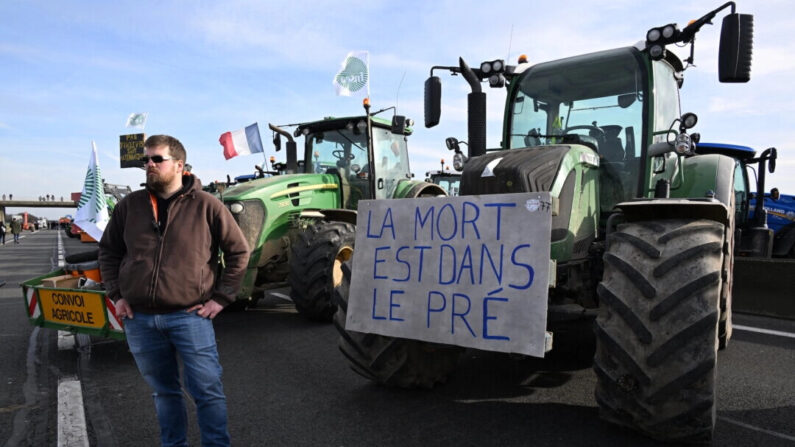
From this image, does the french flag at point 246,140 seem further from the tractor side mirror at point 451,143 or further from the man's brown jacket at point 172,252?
the man's brown jacket at point 172,252

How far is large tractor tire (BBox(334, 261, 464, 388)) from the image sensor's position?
3.67m

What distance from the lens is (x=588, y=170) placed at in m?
4.00

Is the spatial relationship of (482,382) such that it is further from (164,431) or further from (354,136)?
(354,136)

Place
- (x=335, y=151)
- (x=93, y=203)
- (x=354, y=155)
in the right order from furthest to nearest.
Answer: (x=335, y=151)
(x=354, y=155)
(x=93, y=203)

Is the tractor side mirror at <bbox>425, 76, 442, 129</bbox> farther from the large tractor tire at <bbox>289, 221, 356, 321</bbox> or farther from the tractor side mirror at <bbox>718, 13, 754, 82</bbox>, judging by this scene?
the large tractor tire at <bbox>289, 221, 356, 321</bbox>

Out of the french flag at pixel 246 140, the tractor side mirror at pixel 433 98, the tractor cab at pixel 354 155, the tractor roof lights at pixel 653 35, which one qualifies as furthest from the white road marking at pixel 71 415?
the french flag at pixel 246 140

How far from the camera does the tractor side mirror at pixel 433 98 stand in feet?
14.6

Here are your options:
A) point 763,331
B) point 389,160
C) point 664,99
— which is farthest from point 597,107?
point 389,160

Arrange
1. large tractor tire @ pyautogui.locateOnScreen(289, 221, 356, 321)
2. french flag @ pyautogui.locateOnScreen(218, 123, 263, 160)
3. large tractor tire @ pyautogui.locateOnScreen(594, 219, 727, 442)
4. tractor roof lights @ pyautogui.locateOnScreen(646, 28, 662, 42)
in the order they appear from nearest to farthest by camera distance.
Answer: large tractor tire @ pyautogui.locateOnScreen(594, 219, 727, 442) → tractor roof lights @ pyautogui.locateOnScreen(646, 28, 662, 42) → large tractor tire @ pyautogui.locateOnScreen(289, 221, 356, 321) → french flag @ pyautogui.locateOnScreen(218, 123, 263, 160)

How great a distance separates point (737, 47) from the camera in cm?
327

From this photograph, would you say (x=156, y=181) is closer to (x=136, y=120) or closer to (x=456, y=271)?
(x=456, y=271)

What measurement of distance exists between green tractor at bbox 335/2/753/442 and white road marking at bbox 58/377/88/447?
171cm

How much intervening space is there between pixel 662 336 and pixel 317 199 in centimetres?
549

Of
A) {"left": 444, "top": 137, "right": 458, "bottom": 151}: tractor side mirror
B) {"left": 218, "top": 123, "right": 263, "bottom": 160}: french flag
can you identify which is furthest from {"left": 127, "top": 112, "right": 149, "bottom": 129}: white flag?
{"left": 444, "top": 137, "right": 458, "bottom": 151}: tractor side mirror
